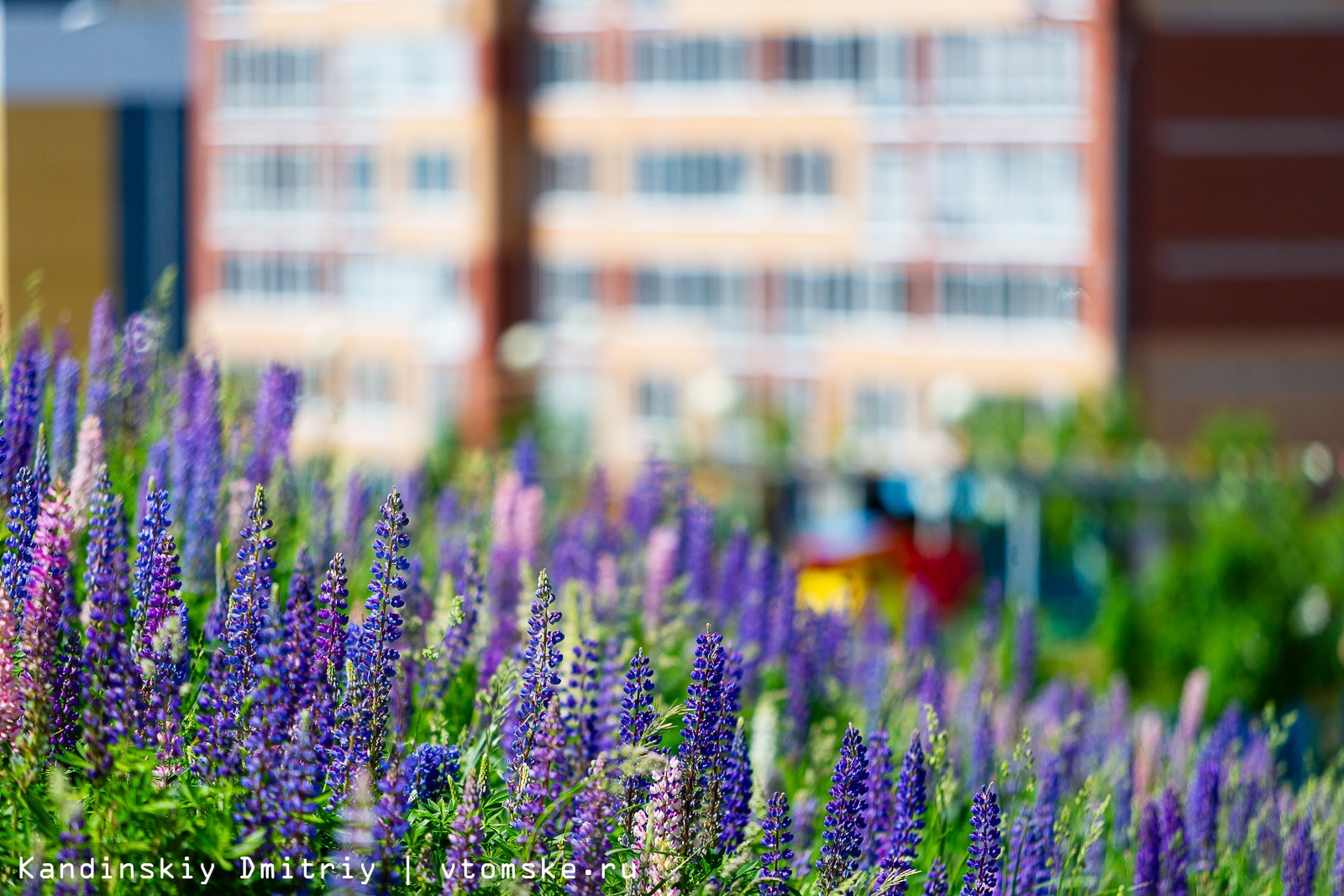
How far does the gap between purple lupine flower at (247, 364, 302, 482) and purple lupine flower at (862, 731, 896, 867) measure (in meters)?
1.93

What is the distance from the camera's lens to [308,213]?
57344mm

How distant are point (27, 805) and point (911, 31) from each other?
46523 mm

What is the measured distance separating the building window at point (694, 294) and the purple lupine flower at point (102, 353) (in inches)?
1805

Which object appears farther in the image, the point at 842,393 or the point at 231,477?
the point at 842,393

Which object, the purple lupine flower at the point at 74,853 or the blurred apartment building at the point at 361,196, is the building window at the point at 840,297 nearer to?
the blurred apartment building at the point at 361,196

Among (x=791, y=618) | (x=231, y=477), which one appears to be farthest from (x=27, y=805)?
(x=791, y=618)

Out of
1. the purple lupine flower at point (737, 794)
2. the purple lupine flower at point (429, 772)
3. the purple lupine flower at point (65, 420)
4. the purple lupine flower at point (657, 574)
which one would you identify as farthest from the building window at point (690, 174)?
the purple lupine flower at point (429, 772)

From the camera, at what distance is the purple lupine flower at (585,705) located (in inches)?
163

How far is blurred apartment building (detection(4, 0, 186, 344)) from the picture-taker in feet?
56.7

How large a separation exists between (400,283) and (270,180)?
4.77 m

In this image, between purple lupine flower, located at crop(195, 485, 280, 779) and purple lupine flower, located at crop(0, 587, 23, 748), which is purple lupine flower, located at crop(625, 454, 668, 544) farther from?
purple lupine flower, located at crop(0, 587, 23, 748)

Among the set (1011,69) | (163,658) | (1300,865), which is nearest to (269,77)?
(1011,69)

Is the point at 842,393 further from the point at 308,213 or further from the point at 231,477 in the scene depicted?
the point at 231,477

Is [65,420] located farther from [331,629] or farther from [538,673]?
[538,673]
